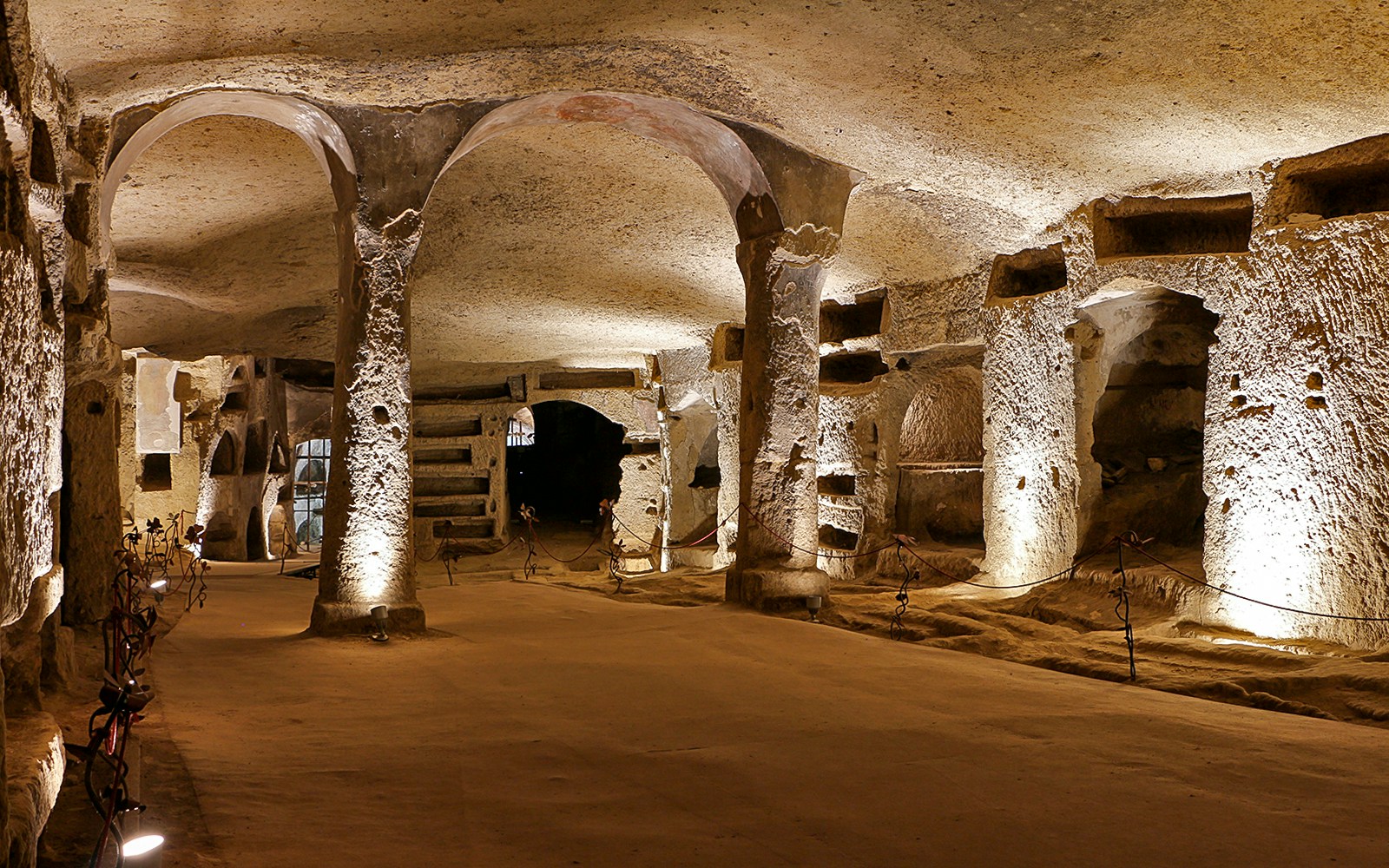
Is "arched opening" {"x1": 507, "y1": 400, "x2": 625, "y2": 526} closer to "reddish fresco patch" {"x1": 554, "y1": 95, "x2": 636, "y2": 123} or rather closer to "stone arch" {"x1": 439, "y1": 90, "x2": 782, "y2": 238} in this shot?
"stone arch" {"x1": 439, "y1": 90, "x2": 782, "y2": 238}

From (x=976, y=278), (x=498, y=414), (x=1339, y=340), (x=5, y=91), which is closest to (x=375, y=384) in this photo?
(x=5, y=91)

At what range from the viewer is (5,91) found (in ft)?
7.40

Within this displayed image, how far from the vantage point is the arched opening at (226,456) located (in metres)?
14.8

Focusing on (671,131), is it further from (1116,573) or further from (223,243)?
(223,243)

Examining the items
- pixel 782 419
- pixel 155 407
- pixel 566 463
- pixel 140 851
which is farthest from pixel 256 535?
pixel 140 851

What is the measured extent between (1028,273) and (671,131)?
127 inches

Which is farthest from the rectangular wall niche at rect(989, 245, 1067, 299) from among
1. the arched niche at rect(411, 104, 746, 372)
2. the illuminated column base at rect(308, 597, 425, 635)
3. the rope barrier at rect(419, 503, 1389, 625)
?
the illuminated column base at rect(308, 597, 425, 635)

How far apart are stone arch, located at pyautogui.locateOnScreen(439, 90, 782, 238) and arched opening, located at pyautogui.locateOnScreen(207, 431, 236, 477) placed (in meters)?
9.00

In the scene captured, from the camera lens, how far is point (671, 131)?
303 inches

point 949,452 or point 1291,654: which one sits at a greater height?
point 949,452

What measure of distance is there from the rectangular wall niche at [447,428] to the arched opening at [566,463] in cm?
579

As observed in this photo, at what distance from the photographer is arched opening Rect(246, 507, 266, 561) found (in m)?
15.2

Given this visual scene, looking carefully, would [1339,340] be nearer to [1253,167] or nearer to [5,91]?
[1253,167]

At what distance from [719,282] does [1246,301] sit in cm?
524
